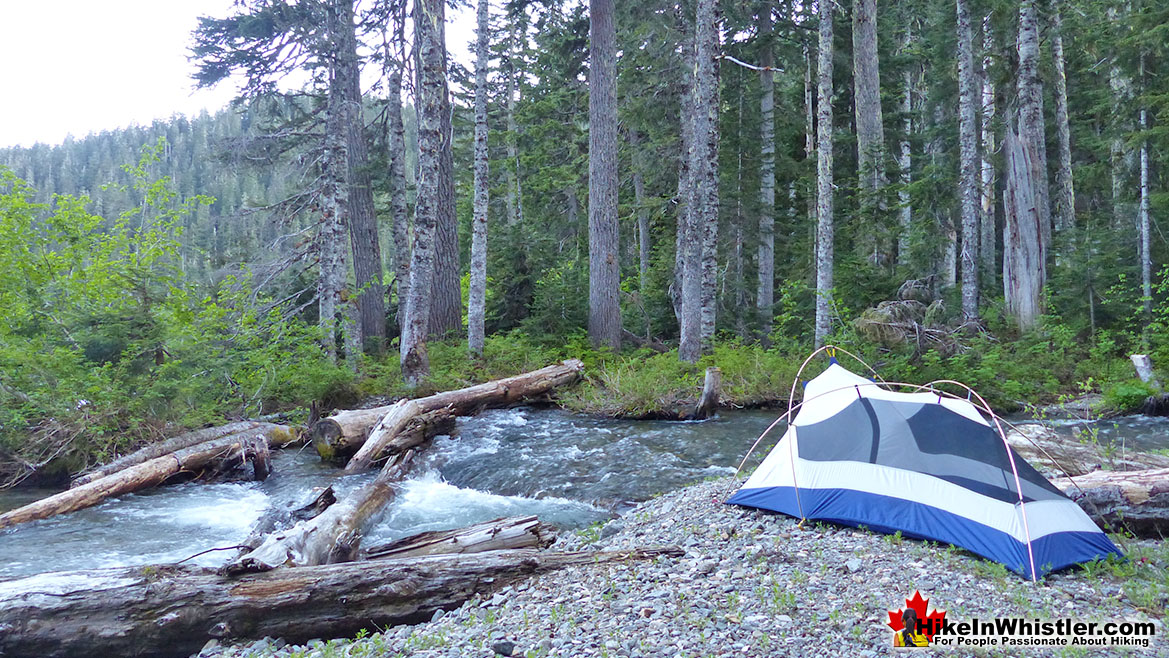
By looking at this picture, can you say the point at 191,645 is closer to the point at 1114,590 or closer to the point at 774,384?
the point at 1114,590

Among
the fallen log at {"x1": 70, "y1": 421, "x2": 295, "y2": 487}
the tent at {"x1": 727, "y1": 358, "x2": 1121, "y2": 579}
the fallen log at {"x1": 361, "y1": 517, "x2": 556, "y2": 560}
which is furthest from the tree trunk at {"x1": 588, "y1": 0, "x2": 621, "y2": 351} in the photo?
the fallen log at {"x1": 361, "y1": 517, "x2": 556, "y2": 560}

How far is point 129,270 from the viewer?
12.1 metres

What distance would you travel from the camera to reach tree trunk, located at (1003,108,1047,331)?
50.5 feet

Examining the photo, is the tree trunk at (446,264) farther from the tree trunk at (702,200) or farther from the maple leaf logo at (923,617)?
the maple leaf logo at (923,617)

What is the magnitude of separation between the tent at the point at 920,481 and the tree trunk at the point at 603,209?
10.8 metres

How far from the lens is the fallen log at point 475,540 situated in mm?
5945

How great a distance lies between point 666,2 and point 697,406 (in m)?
10.9

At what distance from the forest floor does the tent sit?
0.61 ft

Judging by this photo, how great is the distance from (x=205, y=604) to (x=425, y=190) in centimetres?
997

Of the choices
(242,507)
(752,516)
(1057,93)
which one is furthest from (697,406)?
(1057,93)

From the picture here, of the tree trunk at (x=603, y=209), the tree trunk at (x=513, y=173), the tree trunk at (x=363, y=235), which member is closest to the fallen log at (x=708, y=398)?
the tree trunk at (x=603, y=209)

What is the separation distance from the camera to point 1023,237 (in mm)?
15711

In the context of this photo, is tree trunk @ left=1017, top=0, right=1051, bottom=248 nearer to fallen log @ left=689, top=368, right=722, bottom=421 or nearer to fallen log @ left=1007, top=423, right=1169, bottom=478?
fallen log @ left=689, top=368, right=722, bottom=421

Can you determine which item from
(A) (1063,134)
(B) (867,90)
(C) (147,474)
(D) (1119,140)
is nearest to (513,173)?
(B) (867,90)
